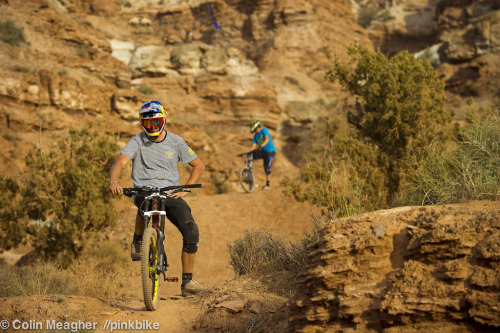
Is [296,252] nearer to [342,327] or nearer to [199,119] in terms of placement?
[342,327]

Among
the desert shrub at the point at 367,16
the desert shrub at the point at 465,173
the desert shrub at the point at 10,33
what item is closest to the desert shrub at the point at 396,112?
the desert shrub at the point at 465,173

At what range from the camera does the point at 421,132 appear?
10.2 meters

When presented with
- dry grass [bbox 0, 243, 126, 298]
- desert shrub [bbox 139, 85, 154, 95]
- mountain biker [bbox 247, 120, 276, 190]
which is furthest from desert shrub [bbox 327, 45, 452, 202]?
desert shrub [bbox 139, 85, 154, 95]

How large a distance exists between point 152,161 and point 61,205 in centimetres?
637

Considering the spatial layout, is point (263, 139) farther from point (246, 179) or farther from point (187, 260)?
point (187, 260)

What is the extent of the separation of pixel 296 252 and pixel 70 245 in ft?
21.4

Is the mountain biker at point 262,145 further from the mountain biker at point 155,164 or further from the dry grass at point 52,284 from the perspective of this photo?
the mountain biker at point 155,164

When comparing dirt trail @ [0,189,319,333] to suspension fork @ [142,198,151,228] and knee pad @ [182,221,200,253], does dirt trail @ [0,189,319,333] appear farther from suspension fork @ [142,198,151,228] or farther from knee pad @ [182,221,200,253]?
suspension fork @ [142,198,151,228]

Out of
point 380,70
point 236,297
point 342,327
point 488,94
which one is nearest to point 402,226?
point 342,327

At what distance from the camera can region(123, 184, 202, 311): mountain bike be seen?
200 inches

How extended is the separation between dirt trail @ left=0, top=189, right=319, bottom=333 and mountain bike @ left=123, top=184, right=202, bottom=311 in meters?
0.26

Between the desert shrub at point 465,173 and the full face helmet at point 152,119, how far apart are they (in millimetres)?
3174

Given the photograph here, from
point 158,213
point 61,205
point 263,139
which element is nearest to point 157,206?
point 158,213

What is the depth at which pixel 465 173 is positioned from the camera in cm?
666
